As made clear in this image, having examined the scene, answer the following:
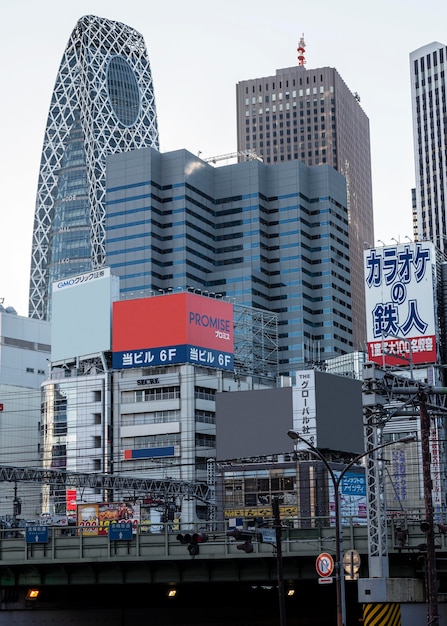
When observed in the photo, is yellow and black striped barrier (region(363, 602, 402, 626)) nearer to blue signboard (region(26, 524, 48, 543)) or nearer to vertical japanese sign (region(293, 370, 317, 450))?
blue signboard (region(26, 524, 48, 543))

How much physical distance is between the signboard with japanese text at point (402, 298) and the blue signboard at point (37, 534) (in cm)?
11450

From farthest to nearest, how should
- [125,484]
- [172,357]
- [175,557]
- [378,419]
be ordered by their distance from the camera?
1. [172,357]
2. [125,484]
3. [175,557]
4. [378,419]

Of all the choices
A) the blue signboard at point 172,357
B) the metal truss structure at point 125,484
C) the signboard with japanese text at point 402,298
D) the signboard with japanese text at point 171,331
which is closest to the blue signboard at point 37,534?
the metal truss structure at point 125,484

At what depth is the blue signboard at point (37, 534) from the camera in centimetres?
6538

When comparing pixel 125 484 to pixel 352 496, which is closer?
pixel 125 484

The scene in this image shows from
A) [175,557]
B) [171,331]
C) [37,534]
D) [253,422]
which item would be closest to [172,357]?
[171,331]

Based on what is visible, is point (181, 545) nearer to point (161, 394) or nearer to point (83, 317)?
point (161, 394)

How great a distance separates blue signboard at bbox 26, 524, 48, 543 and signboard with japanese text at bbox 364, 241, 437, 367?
376 ft

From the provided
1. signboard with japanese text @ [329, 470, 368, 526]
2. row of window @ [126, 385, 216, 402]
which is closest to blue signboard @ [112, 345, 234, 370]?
row of window @ [126, 385, 216, 402]

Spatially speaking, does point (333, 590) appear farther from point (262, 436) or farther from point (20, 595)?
point (262, 436)

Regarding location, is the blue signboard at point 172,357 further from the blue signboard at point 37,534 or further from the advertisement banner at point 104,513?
the blue signboard at point 37,534

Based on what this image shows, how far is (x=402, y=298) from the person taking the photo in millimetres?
177750

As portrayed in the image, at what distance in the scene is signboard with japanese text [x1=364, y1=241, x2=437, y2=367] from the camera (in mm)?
176500

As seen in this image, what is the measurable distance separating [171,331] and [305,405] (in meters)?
26.7
